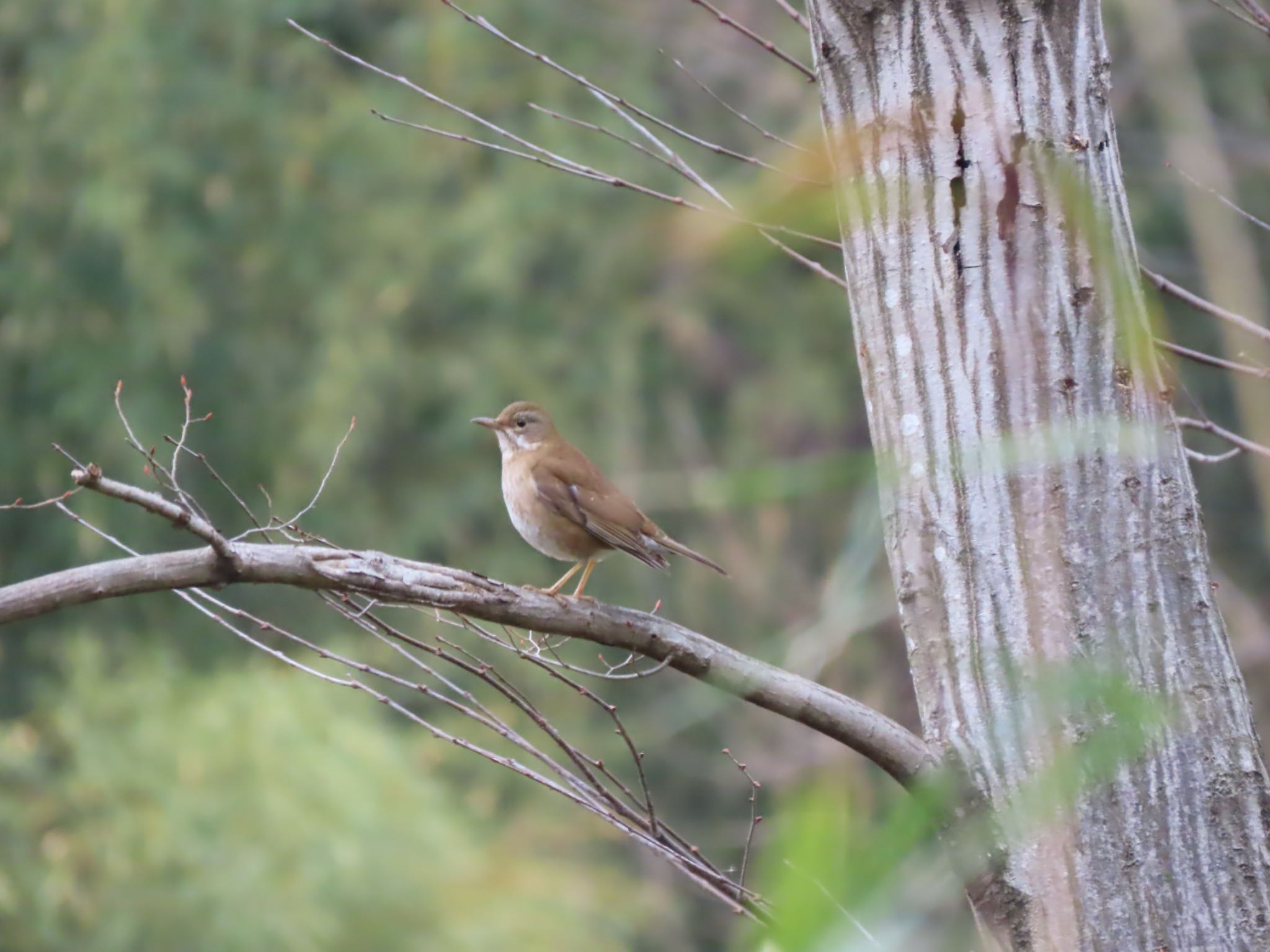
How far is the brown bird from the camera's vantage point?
4.20m

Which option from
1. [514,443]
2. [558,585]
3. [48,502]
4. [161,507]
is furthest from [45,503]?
[514,443]

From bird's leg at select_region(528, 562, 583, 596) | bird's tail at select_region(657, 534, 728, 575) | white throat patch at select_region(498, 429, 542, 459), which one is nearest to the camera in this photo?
bird's leg at select_region(528, 562, 583, 596)

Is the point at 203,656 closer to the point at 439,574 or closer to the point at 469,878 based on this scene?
the point at 469,878

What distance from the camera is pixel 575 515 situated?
4.25 metres

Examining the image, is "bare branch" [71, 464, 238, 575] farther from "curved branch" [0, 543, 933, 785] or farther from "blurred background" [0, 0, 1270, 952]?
"blurred background" [0, 0, 1270, 952]

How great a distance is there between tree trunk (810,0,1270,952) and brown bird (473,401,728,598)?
1797 mm

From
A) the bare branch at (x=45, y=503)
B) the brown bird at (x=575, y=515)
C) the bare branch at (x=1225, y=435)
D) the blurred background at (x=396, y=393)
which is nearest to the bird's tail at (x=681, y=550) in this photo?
the brown bird at (x=575, y=515)

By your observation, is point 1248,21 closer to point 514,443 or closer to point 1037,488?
point 1037,488

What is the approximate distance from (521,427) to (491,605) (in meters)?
2.46

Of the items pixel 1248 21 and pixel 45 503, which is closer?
pixel 45 503

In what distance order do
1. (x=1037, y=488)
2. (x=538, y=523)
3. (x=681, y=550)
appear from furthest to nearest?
(x=538, y=523)
(x=681, y=550)
(x=1037, y=488)

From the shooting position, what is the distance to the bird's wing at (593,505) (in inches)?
165

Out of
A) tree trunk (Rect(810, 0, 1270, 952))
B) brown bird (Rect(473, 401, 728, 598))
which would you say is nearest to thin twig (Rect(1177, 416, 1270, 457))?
tree trunk (Rect(810, 0, 1270, 952))

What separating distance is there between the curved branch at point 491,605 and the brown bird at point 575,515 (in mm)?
1453
